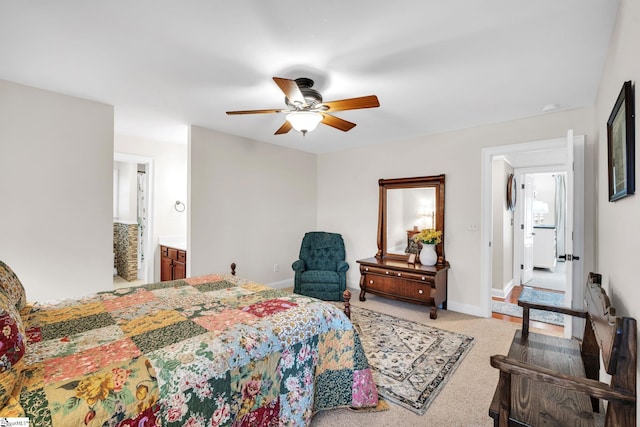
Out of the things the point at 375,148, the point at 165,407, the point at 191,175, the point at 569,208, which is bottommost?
the point at 165,407

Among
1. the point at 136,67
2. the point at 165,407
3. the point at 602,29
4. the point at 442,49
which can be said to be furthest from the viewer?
the point at 136,67

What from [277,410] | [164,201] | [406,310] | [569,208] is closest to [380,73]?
[569,208]

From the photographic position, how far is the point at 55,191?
9.02 feet

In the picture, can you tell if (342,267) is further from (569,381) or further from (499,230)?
(569,381)

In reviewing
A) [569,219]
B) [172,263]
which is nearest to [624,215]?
[569,219]

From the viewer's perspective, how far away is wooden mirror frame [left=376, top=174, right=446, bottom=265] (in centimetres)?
400

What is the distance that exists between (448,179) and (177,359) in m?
3.75

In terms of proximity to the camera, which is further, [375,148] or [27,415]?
[375,148]

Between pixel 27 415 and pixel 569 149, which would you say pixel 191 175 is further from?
pixel 569 149

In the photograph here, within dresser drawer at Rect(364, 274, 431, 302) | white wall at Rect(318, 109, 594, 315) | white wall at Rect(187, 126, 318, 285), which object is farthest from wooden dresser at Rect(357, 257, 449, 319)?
white wall at Rect(187, 126, 318, 285)

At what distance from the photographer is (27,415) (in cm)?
93

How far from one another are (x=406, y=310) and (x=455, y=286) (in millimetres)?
737

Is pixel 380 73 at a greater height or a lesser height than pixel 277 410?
greater

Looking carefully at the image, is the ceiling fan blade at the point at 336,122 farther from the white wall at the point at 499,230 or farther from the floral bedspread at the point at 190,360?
the white wall at the point at 499,230
